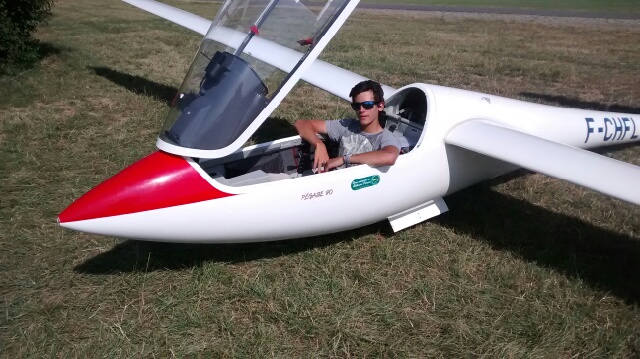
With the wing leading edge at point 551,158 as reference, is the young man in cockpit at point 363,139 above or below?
below

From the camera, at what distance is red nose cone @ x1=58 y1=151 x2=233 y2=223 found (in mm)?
3256

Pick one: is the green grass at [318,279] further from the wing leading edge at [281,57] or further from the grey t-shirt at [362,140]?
the wing leading edge at [281,57]

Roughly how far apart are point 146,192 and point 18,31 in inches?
309

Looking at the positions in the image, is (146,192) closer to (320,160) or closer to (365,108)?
(320,160)

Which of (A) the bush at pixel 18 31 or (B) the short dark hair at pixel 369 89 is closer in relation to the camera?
(B) the short dark hair at pixel 369 89

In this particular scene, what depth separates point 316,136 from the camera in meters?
4.35

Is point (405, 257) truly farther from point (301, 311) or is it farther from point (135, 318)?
point (135, 318)

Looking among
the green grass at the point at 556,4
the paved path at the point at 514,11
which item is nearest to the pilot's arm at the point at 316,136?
the paved path at the point at 514,11

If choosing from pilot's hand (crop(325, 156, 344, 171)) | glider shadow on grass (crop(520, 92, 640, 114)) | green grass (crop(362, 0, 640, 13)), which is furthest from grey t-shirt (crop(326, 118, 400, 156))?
green grass (crop(362, 0, 640, 13))

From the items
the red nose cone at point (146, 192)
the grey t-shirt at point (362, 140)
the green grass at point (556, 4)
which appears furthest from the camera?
the green grass at point (556, 4)

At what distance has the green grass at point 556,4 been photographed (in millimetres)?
24519

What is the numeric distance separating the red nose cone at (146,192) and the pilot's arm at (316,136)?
2.99ft

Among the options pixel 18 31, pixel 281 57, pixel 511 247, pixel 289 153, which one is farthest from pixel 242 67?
pixel 18 31

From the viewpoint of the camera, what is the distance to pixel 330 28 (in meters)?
3.48
